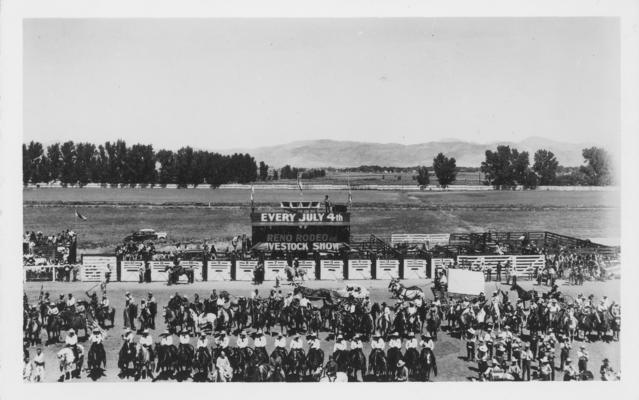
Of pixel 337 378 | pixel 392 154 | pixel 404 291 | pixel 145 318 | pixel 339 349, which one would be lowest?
Result: pixel 337 378

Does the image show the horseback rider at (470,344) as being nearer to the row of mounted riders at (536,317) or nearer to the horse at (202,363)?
the row of mounted riders at (536,317)

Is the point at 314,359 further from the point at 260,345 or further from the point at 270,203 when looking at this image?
the point at 270,203

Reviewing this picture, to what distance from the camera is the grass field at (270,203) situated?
119 ft

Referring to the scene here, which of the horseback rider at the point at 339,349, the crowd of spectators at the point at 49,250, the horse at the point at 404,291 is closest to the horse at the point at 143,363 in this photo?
the horseback rider at the point at 339,349

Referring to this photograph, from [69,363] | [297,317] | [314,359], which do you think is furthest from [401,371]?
[69,363]

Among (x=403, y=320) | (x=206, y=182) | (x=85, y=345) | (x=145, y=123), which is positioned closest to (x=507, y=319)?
(x=403, y=320)

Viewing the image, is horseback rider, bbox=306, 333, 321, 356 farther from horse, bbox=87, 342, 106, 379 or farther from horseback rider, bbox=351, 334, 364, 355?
horse, bbox=87, 342, 106, 379

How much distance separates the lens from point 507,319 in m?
17.6

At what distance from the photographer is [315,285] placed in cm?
2162

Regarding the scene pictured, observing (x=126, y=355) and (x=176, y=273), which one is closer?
(x=126, y=355)

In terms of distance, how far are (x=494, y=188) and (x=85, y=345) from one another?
32285 millimetres

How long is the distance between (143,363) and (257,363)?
3.29 meters

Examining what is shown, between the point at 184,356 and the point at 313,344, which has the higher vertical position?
the point at 313,344

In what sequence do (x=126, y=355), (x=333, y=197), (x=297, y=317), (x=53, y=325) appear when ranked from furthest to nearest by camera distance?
(x=333, y=197)
(x=297, y=317)
(x=53, y=325)
(x=126, y=355)
